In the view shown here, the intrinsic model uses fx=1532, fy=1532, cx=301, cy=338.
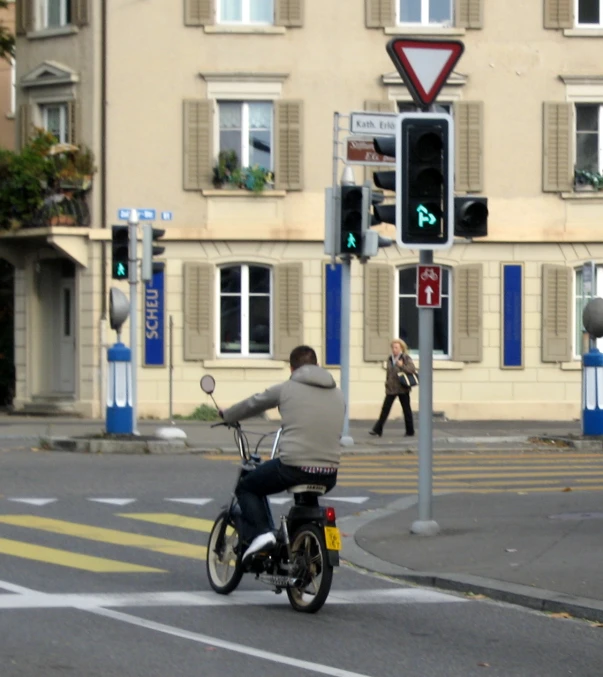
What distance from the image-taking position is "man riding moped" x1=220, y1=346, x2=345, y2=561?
930 cm

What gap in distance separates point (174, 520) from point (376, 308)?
1561 centimetres

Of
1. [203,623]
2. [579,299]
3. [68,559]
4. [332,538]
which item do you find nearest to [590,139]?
[579,299]

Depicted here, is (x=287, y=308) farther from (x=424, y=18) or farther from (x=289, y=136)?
(x=424, y=18)

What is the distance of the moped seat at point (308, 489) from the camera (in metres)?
9.34

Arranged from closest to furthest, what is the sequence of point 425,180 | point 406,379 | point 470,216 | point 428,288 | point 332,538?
point 332,538 → point 425,180 → point 470,216 → point 428,288 → point 406,379

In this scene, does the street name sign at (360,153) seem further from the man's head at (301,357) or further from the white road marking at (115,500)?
the man's head at (301,357)

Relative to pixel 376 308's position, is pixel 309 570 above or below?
below

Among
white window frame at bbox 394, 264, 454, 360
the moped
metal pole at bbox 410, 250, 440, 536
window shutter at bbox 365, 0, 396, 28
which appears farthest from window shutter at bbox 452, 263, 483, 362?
the moped

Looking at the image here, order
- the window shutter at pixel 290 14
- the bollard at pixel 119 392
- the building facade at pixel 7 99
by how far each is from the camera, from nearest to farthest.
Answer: the bollard at pixel 119 392 < the window shutter at pixel 290 14 < the building facade at pixel 7 99

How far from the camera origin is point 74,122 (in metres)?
29.3

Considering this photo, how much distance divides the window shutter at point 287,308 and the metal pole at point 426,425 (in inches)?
652

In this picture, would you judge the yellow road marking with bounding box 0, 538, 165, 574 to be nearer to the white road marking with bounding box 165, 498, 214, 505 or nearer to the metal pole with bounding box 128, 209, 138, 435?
the white road marking with bounding box 165, 498, 214, 505

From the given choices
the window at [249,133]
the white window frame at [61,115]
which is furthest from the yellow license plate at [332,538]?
the white window frame at [61,115]

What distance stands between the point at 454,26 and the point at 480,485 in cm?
1436
